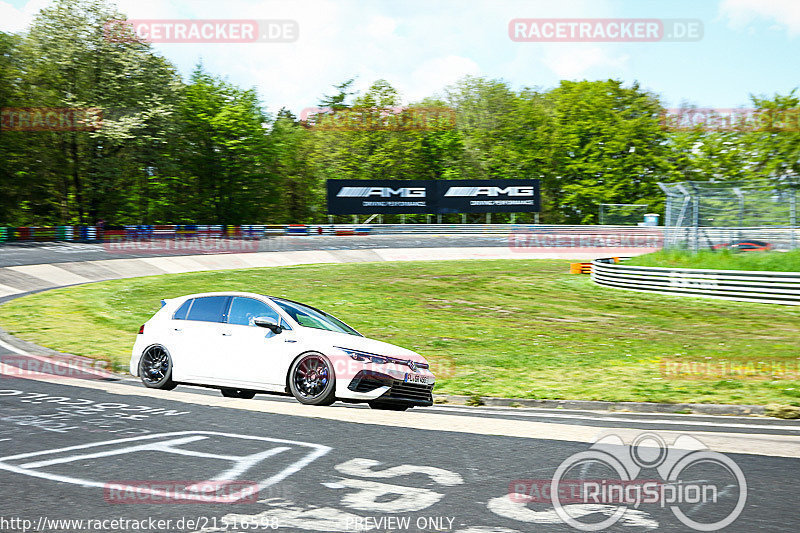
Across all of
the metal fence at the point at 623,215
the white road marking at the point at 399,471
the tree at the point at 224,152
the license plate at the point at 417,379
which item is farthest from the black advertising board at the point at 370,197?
the white road marking at the point at 399,471

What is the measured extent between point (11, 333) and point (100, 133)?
130 ft

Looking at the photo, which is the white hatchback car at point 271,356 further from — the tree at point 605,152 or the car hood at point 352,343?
the tree at point 605,152

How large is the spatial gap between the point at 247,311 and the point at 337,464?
4336 millimetres

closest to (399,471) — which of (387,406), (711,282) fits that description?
(387,406)

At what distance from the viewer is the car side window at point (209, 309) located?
10945mm

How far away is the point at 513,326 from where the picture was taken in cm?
1939

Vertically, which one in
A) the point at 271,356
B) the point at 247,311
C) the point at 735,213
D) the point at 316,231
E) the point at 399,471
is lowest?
the point at 399,471

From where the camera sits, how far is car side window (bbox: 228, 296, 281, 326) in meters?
10.7

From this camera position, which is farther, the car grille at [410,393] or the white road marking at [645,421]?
the car grille at [410,393]

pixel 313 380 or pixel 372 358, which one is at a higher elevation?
pixel 372 358

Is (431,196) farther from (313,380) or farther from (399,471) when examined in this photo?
(399,471)

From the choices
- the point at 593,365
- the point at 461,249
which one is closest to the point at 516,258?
the point at 461,249

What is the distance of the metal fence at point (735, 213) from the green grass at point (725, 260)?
13.0 inches

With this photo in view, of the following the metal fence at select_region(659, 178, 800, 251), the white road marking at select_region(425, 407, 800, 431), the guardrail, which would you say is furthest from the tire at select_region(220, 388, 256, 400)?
the guardrail
